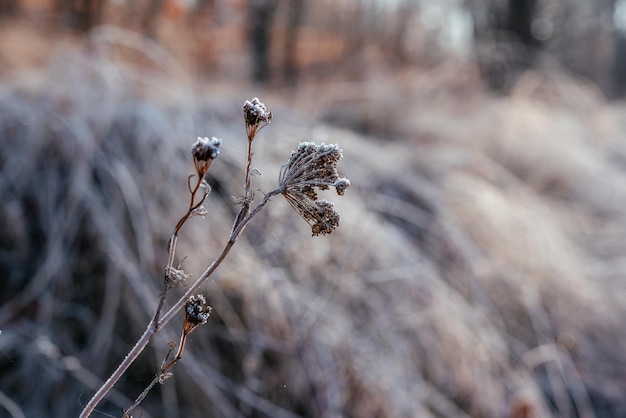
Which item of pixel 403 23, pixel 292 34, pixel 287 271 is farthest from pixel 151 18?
pixel 287 271

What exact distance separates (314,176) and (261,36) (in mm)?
7787

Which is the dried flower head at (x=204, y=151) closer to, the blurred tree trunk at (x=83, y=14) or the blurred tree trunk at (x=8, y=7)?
the blurred tree trunk at (x=83, y=14)

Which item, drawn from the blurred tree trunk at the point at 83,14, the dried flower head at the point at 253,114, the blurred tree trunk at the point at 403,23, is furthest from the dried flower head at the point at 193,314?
the blurred tree trunk at the point at 403,23

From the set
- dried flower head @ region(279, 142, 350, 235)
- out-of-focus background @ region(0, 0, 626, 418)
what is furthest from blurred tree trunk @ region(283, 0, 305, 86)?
dried flower head @ region(279, 142, 350, 235)

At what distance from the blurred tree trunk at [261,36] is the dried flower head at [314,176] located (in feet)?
23.0

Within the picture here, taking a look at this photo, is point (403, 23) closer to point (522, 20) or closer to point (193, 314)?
point (522, 20)

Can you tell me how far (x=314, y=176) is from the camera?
41 centimetres

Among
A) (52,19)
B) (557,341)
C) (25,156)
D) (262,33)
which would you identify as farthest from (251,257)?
(52,19)

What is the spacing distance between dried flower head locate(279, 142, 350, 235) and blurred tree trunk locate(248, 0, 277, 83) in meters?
7.00

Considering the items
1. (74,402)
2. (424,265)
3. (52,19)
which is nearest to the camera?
(74,402)

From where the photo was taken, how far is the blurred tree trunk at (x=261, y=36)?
7426 millimetres

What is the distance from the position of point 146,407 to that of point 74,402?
184 mm

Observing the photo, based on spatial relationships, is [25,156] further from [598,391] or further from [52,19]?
[52,19]

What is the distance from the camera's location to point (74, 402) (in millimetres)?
1531
